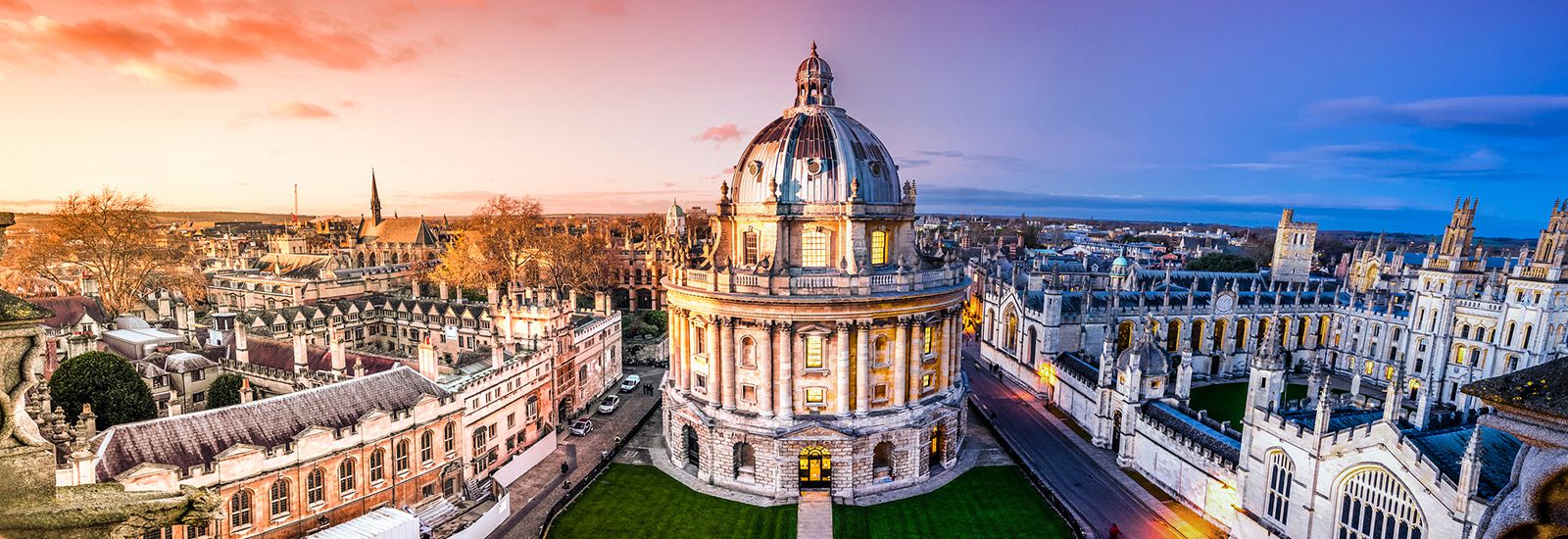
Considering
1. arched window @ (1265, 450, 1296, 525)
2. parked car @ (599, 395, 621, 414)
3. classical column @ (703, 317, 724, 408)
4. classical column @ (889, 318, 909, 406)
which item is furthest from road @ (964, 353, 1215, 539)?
parked car @ (599, 395, 621, 414)

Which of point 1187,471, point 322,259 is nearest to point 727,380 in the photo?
point 1187,471

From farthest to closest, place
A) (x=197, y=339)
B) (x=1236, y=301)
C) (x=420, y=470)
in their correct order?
(x=1236, y=301), (x=197, y=339), (x=420, y=470)

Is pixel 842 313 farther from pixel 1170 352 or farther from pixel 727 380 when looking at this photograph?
pixel 1170 352

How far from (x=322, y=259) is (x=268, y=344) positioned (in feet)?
Answer: 128

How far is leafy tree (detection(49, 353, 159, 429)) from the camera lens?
96.5 feet

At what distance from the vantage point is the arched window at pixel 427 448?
1235 inches

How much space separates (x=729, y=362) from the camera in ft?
112

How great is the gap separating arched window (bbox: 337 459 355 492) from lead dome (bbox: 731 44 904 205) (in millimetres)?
21439

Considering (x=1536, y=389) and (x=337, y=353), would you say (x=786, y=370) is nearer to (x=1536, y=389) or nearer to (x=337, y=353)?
(x=337, y=353)

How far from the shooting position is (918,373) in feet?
115

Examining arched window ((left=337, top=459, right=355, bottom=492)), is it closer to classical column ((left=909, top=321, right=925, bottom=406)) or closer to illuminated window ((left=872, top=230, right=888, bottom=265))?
illuminated window ((left=872, top=230, right=888, bottom=265))

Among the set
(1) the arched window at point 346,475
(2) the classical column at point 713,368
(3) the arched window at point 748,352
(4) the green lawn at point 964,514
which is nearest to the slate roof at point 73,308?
(1) the arched window at point 346,475

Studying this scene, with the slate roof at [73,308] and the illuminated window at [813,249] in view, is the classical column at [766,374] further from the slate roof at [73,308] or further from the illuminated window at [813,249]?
the slate roof at [73,308]

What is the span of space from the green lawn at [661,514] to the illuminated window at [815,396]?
525 cm
